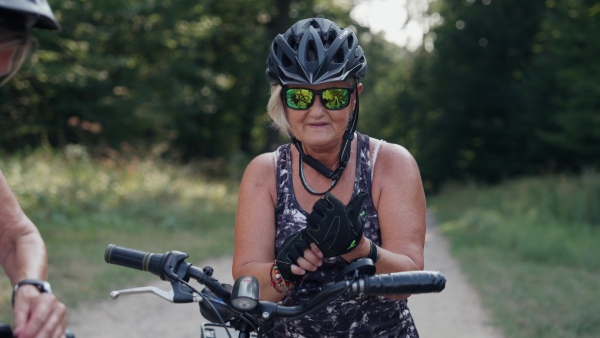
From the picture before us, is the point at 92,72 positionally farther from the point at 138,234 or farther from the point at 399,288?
the point at 399,288

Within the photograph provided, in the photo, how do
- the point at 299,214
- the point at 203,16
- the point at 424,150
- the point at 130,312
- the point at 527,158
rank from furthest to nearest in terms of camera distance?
the point at 424,150 → the point at 527,158 → the point at 203,16 → the point at 130,312 → the point at 299,214

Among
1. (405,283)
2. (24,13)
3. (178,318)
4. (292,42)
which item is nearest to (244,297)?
(405,283)

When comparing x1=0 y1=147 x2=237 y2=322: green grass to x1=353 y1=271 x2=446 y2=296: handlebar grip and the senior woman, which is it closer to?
the senior woman

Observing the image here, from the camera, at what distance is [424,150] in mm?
40938

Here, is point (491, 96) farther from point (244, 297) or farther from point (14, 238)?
point (14, 238)

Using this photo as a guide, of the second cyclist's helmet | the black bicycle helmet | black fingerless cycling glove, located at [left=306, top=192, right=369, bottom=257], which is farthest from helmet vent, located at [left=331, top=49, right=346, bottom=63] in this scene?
the black bicycle helmet

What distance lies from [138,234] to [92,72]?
9.26 metres

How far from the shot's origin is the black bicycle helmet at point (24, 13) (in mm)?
1962

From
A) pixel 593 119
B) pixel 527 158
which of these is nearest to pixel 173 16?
pixel 593 119

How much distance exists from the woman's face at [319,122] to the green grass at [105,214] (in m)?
5.06

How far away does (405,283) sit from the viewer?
234cm

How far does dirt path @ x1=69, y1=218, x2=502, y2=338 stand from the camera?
771cm

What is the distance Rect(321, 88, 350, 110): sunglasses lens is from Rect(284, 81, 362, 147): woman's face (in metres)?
0.01

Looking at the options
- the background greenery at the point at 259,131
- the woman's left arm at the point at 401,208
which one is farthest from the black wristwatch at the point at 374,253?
the background greenery at the point at 259,131
